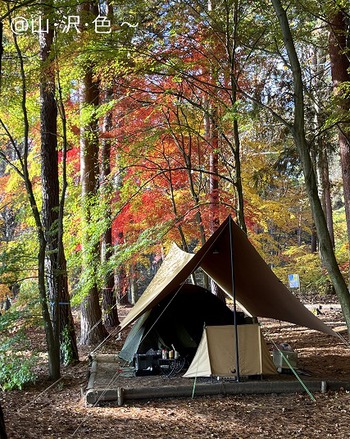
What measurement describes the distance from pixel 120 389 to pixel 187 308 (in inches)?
82.8

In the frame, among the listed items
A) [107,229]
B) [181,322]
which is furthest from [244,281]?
[107,229]

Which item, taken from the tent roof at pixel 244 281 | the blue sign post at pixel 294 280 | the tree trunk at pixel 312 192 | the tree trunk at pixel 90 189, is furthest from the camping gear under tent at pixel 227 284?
the blue sign post at pixel 294 280

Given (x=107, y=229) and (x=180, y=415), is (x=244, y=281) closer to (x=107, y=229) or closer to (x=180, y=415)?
(x=180, y=415)

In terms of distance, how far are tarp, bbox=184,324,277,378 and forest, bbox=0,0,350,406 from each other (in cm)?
Answer: 116

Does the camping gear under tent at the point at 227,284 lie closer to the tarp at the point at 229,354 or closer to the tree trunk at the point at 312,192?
the tarp at the point at 229,354

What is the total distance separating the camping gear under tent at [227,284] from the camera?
20.1 feet

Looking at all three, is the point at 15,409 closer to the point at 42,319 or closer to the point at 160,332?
the point at 42,319

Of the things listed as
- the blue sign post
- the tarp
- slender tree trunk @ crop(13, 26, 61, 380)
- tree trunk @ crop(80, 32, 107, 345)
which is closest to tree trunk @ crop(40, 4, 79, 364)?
slender tree trunk @ crop(13, 26, 61, 380)

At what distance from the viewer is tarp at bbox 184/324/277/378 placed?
575 centimetres

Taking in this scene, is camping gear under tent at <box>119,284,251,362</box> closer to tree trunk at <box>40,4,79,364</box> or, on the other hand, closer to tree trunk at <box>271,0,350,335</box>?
tree trunk at <box>40,4,79,364</box>

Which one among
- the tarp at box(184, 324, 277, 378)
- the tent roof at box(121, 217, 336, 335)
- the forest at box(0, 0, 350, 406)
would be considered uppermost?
the forest at box(0, 0, 350, 406)

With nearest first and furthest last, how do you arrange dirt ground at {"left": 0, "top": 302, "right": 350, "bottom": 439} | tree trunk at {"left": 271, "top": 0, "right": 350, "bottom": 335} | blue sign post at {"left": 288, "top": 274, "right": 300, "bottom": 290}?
1. dirt ground at {"left": 0, "top": 302, "right": 350, "bottom": 439}
2. tree trunk at {"left": 271, "top": 0, "right": 350, "bottom": 335}
3. blue sign post at {"left": 288, "top": 274, "right": 300, "bottom": 290}

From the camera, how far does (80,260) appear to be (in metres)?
8.02

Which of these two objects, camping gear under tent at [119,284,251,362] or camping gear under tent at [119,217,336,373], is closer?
camping gear under tent at [119,217,336,373]
